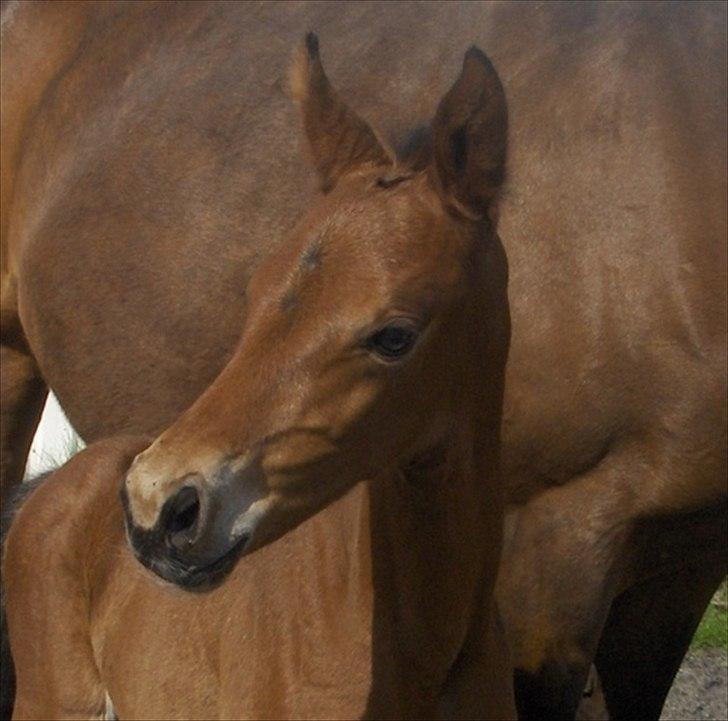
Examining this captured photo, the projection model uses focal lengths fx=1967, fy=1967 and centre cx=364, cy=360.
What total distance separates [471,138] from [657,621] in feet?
4.14

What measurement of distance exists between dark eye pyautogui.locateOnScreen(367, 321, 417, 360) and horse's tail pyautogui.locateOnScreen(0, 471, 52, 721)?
1429 mm

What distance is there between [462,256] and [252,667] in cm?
78

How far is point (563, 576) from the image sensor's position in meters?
3.45

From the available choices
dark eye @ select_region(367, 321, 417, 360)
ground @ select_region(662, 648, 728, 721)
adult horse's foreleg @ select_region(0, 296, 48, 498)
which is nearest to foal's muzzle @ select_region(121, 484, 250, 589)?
dark eye @ select_region(367, 321, 417, 360)

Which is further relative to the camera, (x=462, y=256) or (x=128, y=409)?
(x=128, y=409)

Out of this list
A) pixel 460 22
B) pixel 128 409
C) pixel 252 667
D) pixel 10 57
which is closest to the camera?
pixel 252 667

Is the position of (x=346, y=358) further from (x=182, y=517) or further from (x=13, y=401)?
(x=13, y=401)

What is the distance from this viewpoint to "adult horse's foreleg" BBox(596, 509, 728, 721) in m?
3.50

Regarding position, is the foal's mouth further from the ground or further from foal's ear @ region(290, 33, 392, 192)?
the ground

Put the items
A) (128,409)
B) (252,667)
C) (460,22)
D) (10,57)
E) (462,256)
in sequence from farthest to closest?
(10,57), (128,409), (460,22), (252,667), (462,256)

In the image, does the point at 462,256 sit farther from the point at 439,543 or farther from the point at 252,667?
the point at 252,667

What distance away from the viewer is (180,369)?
3.88m

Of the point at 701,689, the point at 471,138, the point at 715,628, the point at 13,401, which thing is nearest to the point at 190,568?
the point at 471,138

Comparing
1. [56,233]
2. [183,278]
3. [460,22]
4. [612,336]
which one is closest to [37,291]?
[56,233]
